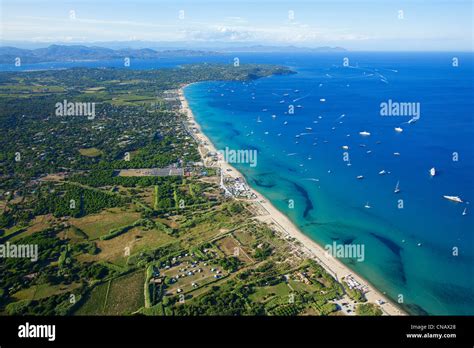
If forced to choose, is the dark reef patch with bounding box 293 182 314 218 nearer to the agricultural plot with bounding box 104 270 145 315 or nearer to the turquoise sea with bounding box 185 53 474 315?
the turquoise sea with bounding box 185 53 474 315

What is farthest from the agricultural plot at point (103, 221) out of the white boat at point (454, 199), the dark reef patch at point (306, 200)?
the white boat at point (454, 199)

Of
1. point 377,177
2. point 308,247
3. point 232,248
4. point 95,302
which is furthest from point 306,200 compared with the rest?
point 95,302

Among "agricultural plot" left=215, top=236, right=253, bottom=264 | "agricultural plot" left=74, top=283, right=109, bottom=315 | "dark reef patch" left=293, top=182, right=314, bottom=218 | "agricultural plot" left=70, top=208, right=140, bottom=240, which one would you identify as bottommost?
"agricultural plot" left=74, top=283, right=109, bottom=315

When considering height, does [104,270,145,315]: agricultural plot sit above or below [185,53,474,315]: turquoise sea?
below

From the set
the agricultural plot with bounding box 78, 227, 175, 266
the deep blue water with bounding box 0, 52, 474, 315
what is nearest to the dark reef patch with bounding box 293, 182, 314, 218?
the deep blue water with bounding box 0, 52, 474, 315

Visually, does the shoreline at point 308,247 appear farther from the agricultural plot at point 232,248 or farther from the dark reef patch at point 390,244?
the dark reef patch at point 390,244

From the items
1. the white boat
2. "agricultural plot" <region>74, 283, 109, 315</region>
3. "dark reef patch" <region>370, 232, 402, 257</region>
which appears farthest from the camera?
the white boat
